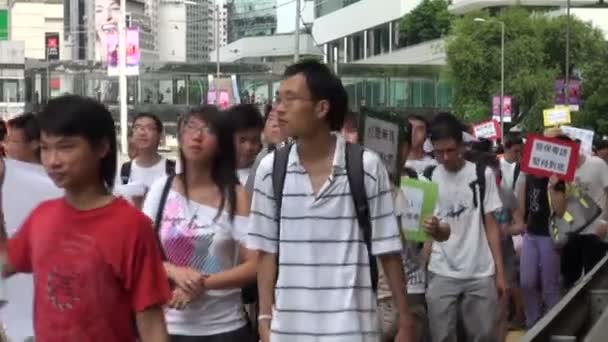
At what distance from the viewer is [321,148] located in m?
4.80

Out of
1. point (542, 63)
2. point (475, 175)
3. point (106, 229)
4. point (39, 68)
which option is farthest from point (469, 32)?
point (106, 229)

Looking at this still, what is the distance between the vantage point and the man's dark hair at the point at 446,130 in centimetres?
781

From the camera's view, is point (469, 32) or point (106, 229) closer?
point (106, 229)

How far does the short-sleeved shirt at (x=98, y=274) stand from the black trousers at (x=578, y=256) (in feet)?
24.1

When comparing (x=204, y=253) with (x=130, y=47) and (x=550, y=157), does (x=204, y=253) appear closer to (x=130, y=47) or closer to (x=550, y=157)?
(x=550, y=157)

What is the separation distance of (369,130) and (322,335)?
1586 millimetres

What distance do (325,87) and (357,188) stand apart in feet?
1.31

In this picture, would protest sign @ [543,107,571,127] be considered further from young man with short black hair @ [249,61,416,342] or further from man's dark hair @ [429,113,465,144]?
young man with short black hair @ [249,61,416,342]

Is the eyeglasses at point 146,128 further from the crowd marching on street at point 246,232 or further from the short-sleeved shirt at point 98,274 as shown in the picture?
the short-sleeved shirt at point 98,274

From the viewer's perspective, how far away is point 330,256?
4.69m

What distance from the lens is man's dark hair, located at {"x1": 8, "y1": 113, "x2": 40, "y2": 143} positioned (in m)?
6.13

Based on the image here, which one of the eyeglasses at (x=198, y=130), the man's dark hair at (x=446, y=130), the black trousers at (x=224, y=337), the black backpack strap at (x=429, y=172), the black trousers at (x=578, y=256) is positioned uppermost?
the eyeglasses at (x=198, y=130)

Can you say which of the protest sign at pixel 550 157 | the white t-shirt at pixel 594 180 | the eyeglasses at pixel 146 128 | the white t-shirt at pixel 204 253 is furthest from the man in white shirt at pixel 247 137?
the white t-shirt at pixel 594 180

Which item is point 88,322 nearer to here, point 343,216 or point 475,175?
point 343,216
